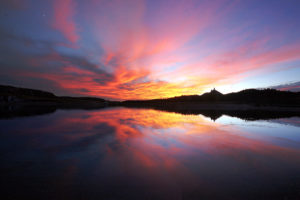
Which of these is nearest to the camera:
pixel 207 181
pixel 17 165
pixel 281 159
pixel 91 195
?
pixel 91 195

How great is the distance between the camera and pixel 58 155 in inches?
287

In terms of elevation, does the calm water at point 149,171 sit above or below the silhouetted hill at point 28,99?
below

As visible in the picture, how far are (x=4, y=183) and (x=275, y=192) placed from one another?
378 inches

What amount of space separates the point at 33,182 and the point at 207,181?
660cm

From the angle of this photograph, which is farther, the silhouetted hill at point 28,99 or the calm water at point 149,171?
the silhouetted hill at point 28,99

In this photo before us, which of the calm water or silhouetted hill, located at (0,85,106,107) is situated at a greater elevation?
silhouetted hill, located at (0,85,106,107)

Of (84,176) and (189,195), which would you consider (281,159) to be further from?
(84,176)

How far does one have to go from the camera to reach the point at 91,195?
4078mm

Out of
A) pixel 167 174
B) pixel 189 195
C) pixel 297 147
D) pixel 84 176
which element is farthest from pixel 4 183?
pixel 297 147

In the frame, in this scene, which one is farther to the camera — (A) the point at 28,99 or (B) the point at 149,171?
(A) the point at 28,99

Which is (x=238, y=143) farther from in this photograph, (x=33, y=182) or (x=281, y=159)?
(x=33, y=182)

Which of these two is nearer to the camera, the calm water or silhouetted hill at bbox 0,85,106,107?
the calm water

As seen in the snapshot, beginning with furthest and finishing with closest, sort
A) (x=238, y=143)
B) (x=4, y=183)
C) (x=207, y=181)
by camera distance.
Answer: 1. (x=238, y=143)
2. (x=207, y=181)
3. (x=4, y=183)

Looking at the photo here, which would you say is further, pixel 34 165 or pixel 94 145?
pixel 94 145
